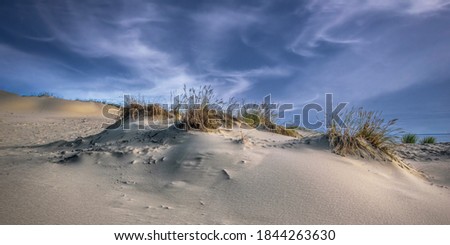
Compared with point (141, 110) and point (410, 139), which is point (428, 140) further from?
point (141, 110)

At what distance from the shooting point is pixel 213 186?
3496mm

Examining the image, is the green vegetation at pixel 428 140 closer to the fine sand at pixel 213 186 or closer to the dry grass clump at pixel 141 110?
the fine sand at pixel 213 186

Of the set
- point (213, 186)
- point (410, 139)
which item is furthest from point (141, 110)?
point (410, 139)

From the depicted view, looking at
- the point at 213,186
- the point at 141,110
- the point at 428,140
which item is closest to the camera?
the point at 213,186

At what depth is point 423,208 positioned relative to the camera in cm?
324

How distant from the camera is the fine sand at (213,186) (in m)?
2.76

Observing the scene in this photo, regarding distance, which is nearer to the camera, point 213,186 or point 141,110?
point 213,186

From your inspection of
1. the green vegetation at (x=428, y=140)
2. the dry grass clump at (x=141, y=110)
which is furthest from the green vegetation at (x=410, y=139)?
the dry grass clump at (x=141, y=110)

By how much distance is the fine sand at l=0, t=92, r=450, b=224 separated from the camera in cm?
276

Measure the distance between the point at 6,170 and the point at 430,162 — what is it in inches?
279

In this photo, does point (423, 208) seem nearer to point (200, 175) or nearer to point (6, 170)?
point (200, 175)
